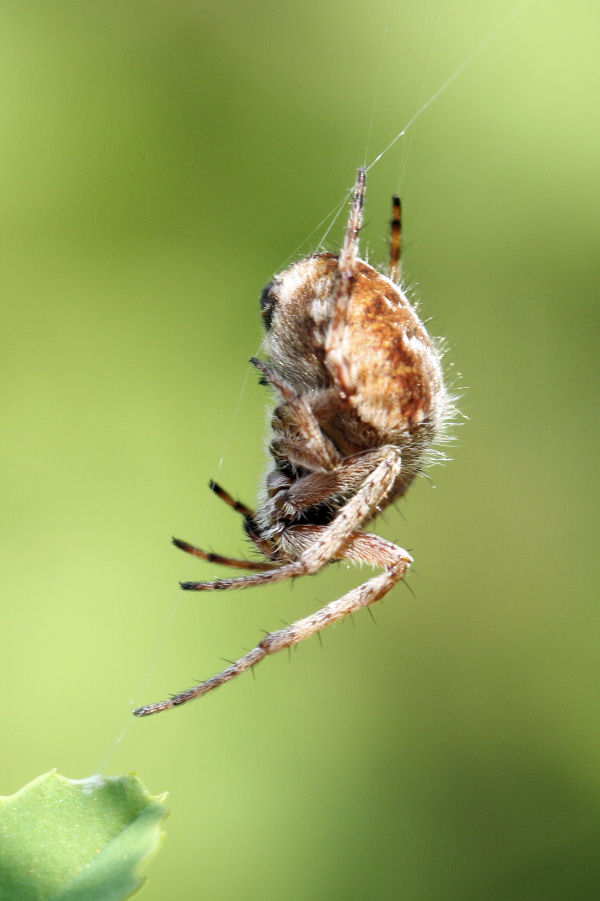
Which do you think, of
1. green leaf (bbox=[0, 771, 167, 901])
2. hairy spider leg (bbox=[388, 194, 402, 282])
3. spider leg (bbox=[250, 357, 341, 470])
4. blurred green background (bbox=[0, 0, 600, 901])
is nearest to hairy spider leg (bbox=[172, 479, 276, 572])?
spider leg (bbox=[250, 357, 341, 470])

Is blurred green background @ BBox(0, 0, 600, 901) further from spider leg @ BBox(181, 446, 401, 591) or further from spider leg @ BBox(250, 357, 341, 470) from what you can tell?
spider leg @ BBox(250, 357, 341, 470)

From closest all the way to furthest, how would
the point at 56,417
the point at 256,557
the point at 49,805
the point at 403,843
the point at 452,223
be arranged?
the point at 49,805
the point at 256,557
the point at 403,843
the point at 56,417
the point at 452,223

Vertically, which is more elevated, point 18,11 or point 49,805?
point 18,11

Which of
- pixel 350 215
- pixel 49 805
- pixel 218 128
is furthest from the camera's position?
pixel 218 128

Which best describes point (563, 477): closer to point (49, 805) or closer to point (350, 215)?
point (350, 215)

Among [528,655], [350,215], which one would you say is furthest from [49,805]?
[528,655]

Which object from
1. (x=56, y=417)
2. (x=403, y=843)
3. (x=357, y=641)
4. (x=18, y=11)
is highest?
(x=18, y=11)
